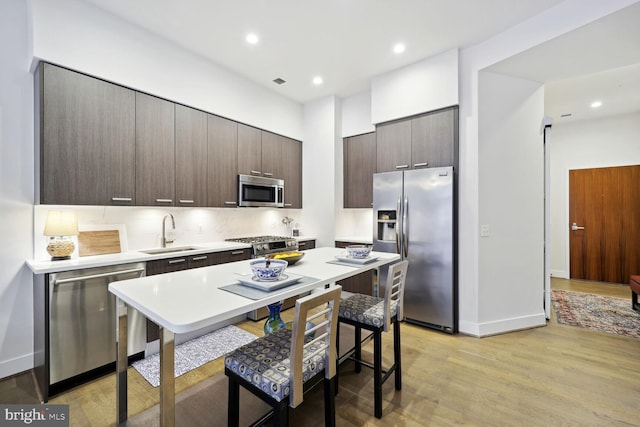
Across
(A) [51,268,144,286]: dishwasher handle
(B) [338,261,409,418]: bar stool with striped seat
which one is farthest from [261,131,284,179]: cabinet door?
(B) [338,261,409,418]: bar stool with striped seat

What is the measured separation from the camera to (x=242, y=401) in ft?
6.39

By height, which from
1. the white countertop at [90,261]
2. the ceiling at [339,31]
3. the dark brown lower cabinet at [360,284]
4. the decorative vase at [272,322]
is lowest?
the dark brown lower cabinet at [360,284]

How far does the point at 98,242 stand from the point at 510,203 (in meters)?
4.34

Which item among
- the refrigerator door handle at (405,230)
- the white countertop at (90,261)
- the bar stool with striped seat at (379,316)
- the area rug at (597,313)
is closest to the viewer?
the bar stool with striped seat at (379,316)

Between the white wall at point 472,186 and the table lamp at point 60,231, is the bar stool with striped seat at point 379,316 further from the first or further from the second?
the table lamp at point 60,231

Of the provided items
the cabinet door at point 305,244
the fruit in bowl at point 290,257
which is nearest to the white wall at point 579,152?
the cabinet door at point 305,244

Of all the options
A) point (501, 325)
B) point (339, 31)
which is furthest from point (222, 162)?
point (501, 325)

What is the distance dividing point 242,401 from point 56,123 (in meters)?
2.62

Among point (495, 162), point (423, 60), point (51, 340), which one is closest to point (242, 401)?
point (51, 340)

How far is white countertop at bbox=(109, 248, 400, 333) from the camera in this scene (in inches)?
40.0

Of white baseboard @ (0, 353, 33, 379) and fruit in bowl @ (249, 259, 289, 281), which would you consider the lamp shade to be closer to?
white baseboard @ (0, 353, 33, 379)

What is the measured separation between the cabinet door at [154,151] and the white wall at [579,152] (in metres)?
6.93

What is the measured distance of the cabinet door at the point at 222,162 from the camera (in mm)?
3266

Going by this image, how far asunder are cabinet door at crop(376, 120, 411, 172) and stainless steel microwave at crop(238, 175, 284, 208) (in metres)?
1.50
